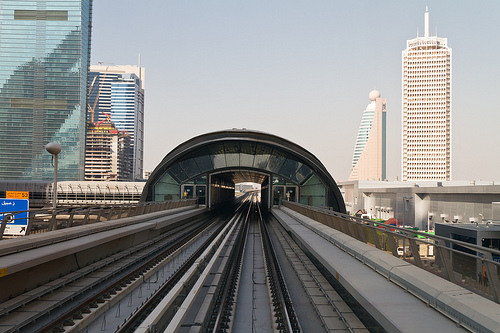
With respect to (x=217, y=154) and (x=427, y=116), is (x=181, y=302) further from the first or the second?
(x=427, y=116)

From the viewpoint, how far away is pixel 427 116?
13425cm

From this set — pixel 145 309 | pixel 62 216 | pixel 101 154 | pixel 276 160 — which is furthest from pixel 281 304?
pixel 101 154

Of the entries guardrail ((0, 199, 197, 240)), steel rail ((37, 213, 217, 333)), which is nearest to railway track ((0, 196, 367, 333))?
steel rail ((37, 213, 217, 333))

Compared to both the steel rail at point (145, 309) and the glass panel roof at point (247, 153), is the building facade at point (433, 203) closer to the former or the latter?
Answer: the glass panel roof at point (247, 153)

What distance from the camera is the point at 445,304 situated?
15.8ft

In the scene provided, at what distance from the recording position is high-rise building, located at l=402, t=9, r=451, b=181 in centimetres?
13288

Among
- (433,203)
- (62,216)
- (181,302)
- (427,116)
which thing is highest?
(427,116)

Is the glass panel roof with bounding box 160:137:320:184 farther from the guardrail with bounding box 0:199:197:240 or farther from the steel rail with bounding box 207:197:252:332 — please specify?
the steel rail with bounding box 207:197:252:332

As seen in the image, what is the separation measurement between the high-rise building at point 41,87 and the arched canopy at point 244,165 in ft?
379

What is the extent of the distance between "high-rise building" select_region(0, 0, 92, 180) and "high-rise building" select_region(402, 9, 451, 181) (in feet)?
Result: 407

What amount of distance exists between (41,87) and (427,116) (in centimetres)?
14615

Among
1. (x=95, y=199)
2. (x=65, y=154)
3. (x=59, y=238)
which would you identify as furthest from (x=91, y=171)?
(x=59, y=238)

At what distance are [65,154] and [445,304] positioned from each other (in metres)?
154

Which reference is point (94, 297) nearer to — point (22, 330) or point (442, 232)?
point (22, 330)
